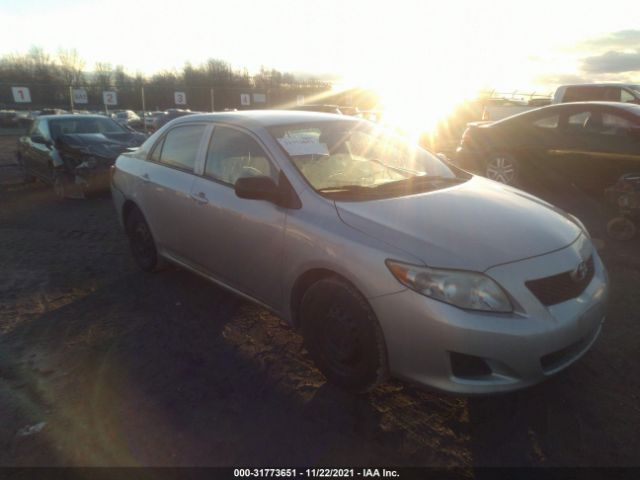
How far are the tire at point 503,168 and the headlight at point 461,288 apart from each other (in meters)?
5.75


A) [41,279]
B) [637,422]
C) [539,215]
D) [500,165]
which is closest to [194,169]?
[41,279]

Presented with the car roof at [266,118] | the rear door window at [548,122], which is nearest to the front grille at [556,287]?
the car roof at [266,118]

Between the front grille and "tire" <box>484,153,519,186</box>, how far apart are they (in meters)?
5.35

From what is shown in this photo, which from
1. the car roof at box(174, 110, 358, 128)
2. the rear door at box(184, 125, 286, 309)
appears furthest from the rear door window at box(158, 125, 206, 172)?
the rear door at box(184, 125, 286, 309)

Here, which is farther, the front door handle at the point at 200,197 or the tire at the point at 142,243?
the tire at the point at 142,243

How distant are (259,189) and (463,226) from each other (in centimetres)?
121

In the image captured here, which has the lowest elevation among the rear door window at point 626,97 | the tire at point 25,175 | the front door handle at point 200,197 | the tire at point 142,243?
the tire at point 25,175

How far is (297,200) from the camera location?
8.80ft

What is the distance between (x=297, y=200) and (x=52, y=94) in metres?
37.1

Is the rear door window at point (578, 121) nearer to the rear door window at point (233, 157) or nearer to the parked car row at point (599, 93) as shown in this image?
the parked car row at point (599, 93)

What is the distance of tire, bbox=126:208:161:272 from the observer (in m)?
4.22

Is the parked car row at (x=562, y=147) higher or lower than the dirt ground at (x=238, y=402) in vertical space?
higher

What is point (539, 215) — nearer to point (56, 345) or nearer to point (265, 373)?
point (265, 373)

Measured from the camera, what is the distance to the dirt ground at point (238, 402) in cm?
218
